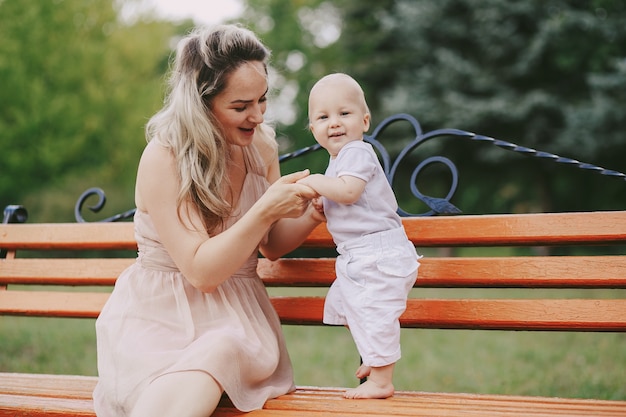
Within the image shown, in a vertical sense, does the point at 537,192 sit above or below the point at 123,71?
below

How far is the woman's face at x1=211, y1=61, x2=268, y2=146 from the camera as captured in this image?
8.18 feet

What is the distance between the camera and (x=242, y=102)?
2.52m

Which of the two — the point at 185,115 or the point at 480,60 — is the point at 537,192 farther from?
the point at 185,115

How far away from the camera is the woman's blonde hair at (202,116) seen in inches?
96.4

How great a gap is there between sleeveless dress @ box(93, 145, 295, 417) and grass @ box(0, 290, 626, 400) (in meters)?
2.19

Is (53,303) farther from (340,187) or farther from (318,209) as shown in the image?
(340,187)

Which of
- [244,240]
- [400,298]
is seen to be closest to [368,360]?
[400,298]

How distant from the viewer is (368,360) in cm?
234

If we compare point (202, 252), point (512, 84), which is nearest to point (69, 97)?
point (512, 84)

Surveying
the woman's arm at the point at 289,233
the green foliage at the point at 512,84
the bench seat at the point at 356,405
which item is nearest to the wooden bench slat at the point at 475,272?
the woman's arm at the point at 289,233

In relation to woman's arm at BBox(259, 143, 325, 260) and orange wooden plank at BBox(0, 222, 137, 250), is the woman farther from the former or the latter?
orange wooden plank at BBox(0, 222, 137, 250)

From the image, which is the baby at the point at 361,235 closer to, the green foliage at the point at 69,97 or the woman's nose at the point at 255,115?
the woman's nose at the point at 255,115

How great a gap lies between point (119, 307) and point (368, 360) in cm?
87

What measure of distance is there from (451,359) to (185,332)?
3.40 metres
